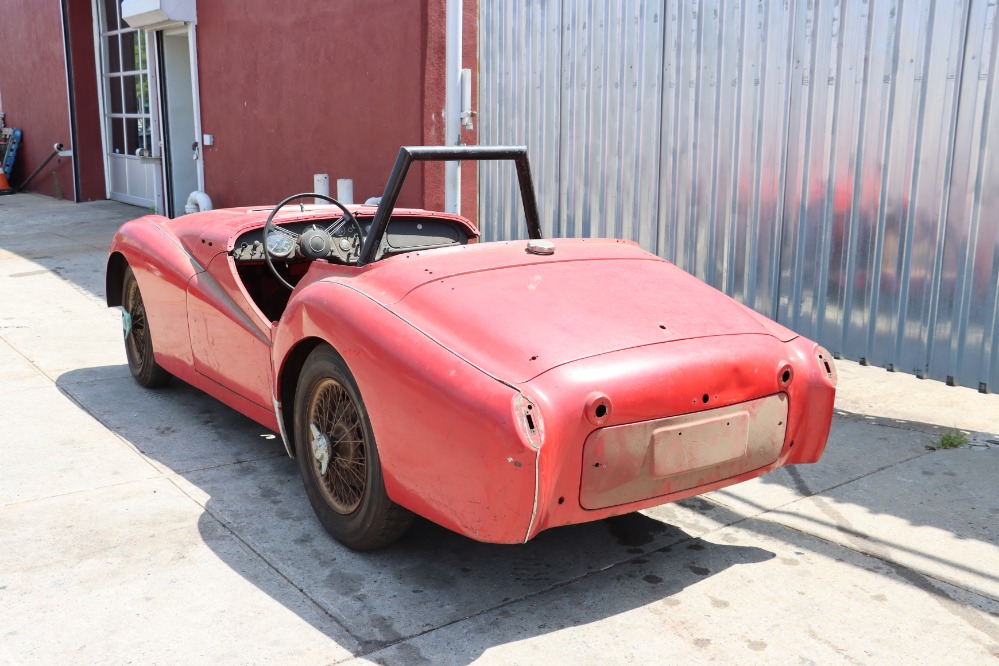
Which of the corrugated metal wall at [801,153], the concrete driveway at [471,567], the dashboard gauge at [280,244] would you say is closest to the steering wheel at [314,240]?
the dashboard gauge at [280,244]

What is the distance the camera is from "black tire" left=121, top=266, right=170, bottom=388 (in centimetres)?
569

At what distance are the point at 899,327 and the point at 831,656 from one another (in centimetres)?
301

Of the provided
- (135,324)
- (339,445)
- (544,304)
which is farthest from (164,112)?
(544,304)

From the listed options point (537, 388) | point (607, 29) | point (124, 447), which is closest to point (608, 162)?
point (607, 29)

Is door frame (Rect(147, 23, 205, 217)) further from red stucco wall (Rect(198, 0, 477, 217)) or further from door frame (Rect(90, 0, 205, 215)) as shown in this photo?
red stucco wall (Rect(198, 0, 477, 217))

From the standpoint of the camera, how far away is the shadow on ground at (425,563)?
327cm

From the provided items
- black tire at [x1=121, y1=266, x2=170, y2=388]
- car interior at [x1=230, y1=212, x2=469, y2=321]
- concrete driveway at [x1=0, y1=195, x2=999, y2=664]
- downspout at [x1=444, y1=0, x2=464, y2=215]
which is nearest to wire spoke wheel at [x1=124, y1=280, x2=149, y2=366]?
black tire at [x1=121, y1=266, x2=170, y2=388]

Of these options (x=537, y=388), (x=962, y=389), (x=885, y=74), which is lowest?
(x=962, y=389)

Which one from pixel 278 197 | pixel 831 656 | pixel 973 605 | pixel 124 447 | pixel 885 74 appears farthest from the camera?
pixel 278 197

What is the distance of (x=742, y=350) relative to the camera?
3.41 m

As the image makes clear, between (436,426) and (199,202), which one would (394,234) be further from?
(199,202)

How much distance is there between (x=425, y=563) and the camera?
3.66 metres

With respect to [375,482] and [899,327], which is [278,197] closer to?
[899,327]

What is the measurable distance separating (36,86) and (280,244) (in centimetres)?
1580
